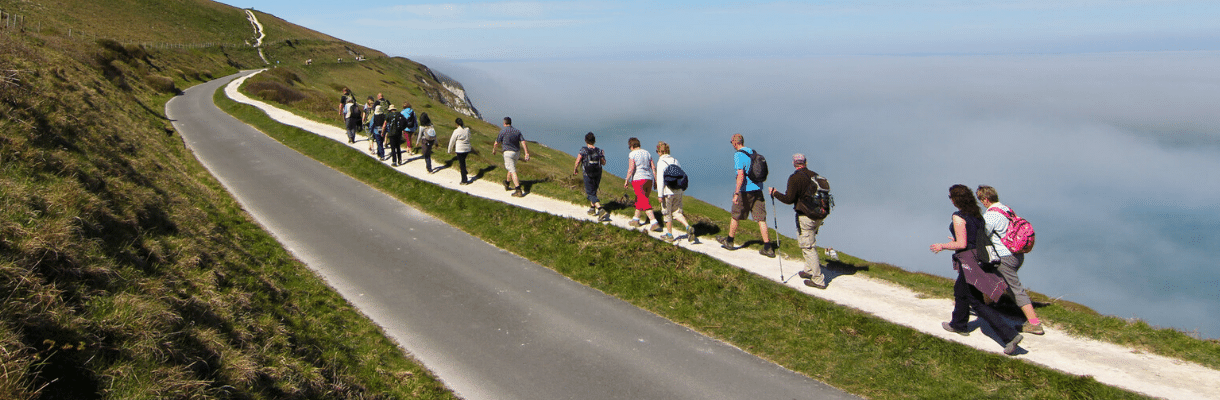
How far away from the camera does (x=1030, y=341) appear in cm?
945

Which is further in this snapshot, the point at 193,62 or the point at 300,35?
the point at 300,35

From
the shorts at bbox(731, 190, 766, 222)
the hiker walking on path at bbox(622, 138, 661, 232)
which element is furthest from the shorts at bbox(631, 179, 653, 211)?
the shorts at bbox(731, 190, 766, 222)

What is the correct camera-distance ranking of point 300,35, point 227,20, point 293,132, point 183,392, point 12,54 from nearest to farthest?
point 183,392, point 12,54, point 293,132, point 227,20, point 300,35

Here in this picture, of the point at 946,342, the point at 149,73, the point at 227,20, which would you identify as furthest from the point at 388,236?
the point at 227,20

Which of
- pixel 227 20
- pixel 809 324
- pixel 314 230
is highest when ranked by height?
pixel 227 20

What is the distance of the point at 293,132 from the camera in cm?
2838

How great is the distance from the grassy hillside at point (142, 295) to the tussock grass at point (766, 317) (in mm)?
4640

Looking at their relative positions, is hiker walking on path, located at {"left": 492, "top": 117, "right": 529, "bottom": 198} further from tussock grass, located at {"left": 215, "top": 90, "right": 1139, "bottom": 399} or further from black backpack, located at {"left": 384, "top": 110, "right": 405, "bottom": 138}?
black backpack, located at {"left": 384, "top": 110, "right": 405, "bottom": 138}

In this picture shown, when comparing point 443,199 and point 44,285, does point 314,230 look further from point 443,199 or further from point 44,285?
A: point 44,285

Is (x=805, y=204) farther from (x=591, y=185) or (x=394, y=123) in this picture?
(x=394, y=123)

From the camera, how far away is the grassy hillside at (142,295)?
18.2ft

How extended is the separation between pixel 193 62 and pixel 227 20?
5594cm

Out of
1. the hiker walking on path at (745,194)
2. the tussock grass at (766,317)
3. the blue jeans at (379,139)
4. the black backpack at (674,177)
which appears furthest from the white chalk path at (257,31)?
the hiker walking on path at (745,194)

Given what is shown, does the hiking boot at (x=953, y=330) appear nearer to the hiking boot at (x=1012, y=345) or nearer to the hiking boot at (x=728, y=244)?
the hiking boot at (x=1012, y=345)
